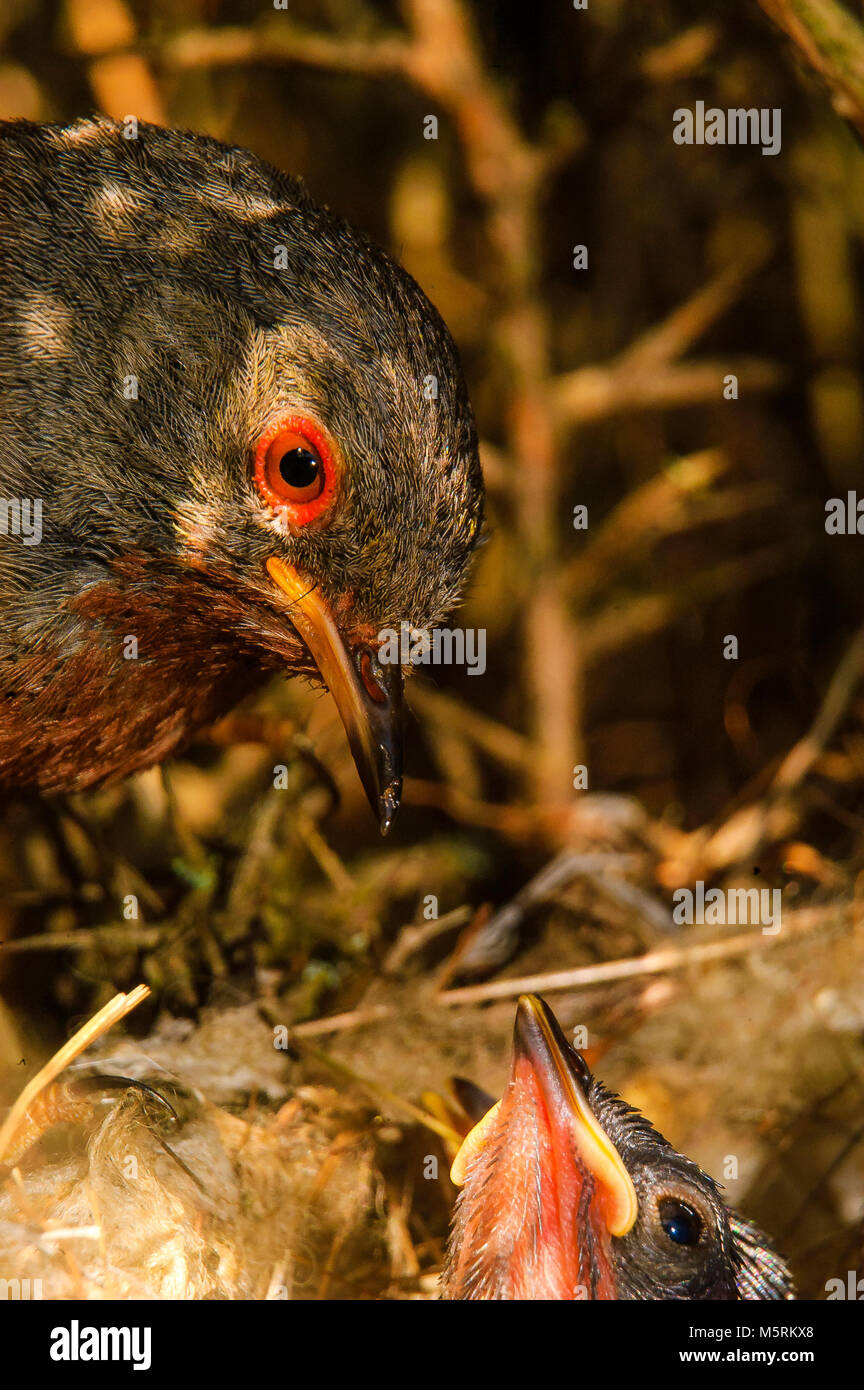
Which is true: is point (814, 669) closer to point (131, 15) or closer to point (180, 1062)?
point (180, 1062)

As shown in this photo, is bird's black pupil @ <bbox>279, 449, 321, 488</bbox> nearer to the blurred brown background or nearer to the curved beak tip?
the curved beak tip

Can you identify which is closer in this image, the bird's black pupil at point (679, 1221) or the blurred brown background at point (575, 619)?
the bird's black pupil at point (679, 1221)

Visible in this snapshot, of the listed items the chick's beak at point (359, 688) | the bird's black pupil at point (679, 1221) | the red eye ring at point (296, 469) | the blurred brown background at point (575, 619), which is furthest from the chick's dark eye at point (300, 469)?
the bird's black pupil at point (679, 1221)

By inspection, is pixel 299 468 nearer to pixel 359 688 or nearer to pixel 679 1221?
pixel 359 688

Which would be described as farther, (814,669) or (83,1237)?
(814,669)

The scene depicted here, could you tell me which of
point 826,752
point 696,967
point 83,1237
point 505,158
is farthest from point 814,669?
point 83,1237

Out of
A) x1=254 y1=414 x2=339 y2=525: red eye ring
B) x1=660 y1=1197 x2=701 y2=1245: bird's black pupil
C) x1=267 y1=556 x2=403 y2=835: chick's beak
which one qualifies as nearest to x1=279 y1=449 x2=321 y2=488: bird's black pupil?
x1=254 y1=414 x2=339 y2=525: red eye ring

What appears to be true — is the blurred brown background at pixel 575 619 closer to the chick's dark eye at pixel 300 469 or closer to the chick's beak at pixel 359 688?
the chick's beak at pixel 359 688
